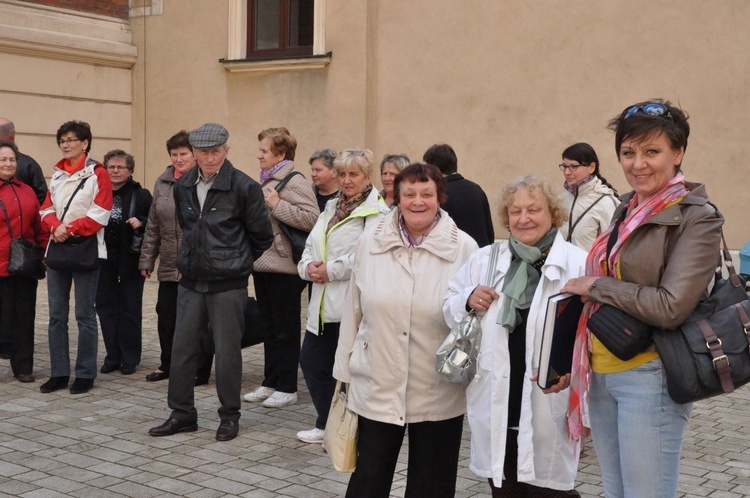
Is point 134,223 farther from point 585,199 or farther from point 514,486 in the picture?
point 514,486

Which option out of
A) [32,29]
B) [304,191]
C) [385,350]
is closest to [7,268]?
[304,191]

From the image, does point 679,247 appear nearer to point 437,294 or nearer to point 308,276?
point 437,294

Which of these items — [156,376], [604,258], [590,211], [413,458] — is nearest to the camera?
[604,258]

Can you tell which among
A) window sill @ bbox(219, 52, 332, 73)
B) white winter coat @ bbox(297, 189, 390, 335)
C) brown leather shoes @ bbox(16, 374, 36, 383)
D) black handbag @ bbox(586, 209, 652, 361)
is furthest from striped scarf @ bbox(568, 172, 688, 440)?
window sill @ bbox(219, 52, 332, 73)

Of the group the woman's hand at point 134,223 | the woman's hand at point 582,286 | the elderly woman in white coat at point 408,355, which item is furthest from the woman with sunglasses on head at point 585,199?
the woman's hand at point 134,223

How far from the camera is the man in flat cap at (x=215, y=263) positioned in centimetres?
641

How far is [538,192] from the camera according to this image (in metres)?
4.24

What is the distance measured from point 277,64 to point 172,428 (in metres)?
8.59

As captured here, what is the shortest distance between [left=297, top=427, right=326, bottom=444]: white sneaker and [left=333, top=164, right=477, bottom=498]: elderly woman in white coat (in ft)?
6.60

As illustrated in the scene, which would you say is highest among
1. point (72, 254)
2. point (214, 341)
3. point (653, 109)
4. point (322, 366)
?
point (653, 109)

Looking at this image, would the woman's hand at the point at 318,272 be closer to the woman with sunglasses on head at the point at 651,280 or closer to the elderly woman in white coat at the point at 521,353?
the elderly woman in white coat at the point at 521,353

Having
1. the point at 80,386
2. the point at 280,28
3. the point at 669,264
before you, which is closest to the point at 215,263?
the point at 80,386

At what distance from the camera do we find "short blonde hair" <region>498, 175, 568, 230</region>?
4246 millimetres

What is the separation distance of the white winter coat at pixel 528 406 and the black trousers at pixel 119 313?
4.95m
